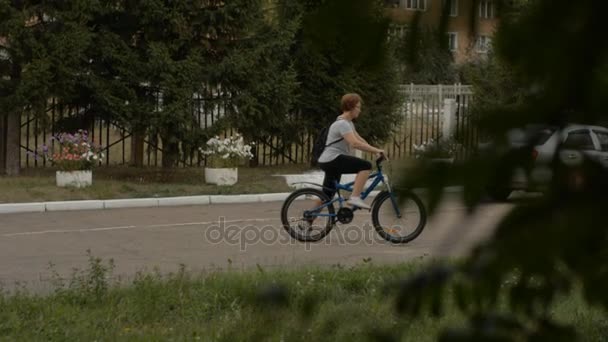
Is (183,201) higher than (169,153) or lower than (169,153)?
lower

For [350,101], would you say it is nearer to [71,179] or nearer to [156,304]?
[156,304]

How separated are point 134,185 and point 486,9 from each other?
15.7 meters

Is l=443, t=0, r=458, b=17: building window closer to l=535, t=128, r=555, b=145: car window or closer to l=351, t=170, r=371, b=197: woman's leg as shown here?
l=535, t=128, r=555, b=145: car window

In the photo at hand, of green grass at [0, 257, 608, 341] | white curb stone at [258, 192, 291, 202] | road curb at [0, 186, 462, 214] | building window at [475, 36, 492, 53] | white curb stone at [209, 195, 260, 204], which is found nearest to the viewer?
building window at [475, 36, 492, 53]

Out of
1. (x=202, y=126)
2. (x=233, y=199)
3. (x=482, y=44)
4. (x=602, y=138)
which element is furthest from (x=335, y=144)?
(x=602, y=138)

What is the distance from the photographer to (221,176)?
18.0 meters

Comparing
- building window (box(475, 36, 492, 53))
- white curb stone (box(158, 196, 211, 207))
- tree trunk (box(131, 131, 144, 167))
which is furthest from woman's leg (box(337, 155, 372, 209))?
building window (box(475, 36, 492, 53))

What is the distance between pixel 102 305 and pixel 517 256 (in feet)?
20.1

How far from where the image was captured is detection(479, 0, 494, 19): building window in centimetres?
178

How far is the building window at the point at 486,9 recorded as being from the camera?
178cm

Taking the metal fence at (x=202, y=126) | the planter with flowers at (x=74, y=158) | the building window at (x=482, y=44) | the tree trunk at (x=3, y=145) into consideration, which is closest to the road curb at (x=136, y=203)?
the planter with flowers at (x=74, y=158)

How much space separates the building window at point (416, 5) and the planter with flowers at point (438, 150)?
299 millimetres

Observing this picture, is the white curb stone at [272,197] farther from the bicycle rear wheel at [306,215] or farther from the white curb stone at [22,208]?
the bicycle rear wheel at [306,215]

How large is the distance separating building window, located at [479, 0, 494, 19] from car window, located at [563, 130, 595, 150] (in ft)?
0.91
